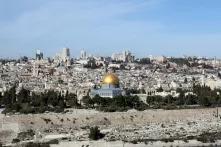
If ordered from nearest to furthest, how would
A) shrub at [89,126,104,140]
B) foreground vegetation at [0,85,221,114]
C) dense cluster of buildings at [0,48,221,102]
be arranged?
1. shrub at [89,126,104,140]
2. foreground vegetation at [0,85,221,114]
3. dense cluster of buildings at [0,48,221,102]

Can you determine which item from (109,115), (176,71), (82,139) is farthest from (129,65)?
(82,139)

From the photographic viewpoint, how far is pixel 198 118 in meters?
46.6

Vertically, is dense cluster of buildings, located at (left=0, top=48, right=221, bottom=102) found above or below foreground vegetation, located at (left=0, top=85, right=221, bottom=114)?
above

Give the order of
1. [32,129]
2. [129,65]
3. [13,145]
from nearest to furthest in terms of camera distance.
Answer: [13,145]
[32,129]
[129,65]

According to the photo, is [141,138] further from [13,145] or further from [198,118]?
[198,118]

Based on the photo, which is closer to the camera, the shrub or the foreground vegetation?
the shrub

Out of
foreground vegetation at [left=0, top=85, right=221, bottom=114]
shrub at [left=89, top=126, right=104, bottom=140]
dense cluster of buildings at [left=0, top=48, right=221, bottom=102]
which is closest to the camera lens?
shrub at [left=89, top=126, right=104, bottom=140]

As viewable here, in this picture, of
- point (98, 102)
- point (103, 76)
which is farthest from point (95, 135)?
point (103, 76)

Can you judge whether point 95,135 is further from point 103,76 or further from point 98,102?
point 103,76

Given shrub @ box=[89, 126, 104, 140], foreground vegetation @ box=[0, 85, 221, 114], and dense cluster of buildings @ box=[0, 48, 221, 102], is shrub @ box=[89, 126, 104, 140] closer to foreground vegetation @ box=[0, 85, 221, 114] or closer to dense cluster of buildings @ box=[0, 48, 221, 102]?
foreground vegetation @ box=[0, 85, 221, 114]

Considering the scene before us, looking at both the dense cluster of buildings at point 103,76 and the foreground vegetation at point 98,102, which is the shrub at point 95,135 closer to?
the foreground vegetation at point 98,102

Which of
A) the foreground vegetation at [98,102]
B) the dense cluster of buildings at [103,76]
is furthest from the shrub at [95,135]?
the dense cluster of buildings at [103,76]

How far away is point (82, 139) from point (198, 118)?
13975 millimetres

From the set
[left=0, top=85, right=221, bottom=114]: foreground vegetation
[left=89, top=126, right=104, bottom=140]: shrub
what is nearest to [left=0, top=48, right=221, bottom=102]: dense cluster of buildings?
[left=0, top=85, right=221, bottom=114]: foreground vegetation
